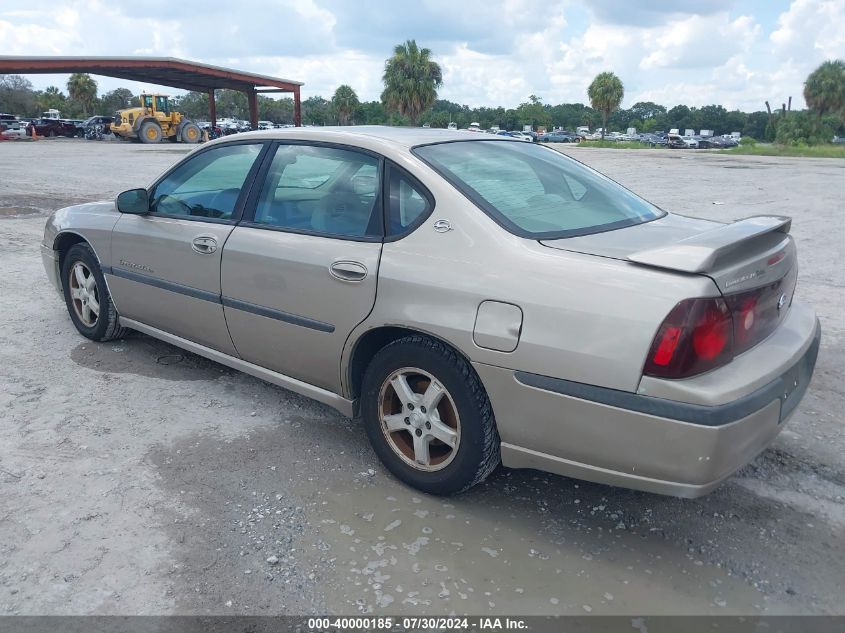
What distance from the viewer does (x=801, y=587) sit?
2.51 m

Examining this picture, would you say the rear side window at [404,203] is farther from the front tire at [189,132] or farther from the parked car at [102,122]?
the parked car at [102,122]

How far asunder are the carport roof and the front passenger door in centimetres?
3097

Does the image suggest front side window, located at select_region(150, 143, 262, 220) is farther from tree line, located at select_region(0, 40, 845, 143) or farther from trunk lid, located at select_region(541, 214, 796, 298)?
tree line, located at select_region(0, 40, 845, 143)

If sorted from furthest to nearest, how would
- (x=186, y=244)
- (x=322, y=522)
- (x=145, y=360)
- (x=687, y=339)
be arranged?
1. (x=145, y=360)
2. (x=186, y=244)
3. (x=322, y=522)
4. (x=687, y=339)

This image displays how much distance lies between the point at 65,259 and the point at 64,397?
132cm

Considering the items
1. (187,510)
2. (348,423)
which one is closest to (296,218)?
(348,423)

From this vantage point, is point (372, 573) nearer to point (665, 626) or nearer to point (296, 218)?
point (665, 626)

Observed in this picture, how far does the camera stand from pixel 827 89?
5150 cm

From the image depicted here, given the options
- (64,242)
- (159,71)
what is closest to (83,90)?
(159,71)

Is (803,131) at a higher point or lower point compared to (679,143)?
higher

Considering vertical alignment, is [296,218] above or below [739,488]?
above

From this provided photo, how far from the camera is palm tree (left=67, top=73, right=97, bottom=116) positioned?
70.3 metres

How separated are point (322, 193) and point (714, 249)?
6.14 ft

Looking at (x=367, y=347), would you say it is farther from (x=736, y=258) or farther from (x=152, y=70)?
(x=152, y=70)
